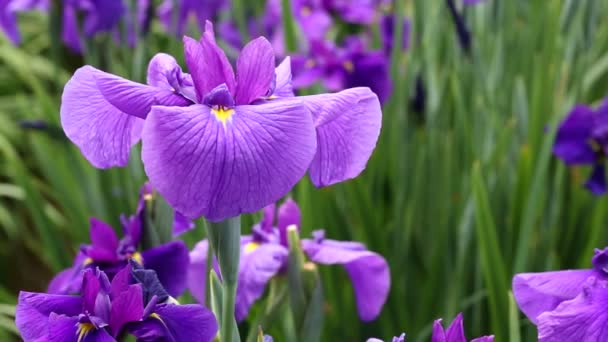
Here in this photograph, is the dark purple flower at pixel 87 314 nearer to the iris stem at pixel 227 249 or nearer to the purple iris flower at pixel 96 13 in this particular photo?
the iris stem at pixel 227 249

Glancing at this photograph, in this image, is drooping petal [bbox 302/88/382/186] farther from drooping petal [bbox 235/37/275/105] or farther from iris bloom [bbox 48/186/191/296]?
iris bloom [bbox 48/186/191/296]

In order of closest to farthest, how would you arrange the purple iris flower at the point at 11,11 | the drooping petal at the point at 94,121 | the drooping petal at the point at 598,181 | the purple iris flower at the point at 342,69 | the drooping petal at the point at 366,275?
the drooping petal at the point at 94,121, the drooping petal at the point at 366,275, the drooping petal at the point at 598,181, the purple iris flower at the point at 342,69, the purple iris flower at the point at 11,11

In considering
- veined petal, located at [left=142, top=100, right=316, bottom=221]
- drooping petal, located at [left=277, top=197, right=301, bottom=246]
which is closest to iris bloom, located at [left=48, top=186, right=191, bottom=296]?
drooping petal, located at [left=277, top=197, right=301, bottom=246]

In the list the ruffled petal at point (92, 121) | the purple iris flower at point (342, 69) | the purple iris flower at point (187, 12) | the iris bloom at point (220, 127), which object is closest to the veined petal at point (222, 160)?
the iris bloom at point (220, 127)

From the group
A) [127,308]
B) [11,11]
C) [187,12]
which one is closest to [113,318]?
[127,308]

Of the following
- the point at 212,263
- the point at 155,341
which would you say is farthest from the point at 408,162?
the point at 155,341
